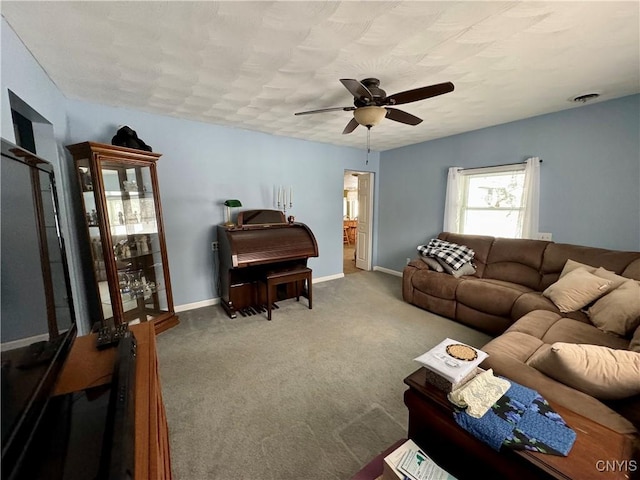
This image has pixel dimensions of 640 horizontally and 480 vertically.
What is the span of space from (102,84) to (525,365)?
141 inches

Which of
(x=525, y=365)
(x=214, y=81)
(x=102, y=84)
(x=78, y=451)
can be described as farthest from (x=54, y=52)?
(x=525, y=365)

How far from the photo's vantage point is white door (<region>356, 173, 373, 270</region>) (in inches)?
203

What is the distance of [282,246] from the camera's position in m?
3.23

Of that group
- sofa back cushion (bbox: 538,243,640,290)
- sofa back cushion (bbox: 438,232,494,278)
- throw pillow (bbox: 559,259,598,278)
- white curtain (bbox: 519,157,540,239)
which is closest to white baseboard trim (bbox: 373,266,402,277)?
sofa back cushion (bbox: 438,232,494,278)

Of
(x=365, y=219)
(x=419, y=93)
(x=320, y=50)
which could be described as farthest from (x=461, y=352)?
(x=365, y=219)

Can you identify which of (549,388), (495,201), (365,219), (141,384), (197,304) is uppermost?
(495,201)

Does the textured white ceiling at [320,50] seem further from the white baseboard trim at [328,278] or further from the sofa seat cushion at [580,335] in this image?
the white baseboard trim at [328,278]

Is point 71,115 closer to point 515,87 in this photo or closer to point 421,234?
point 515,87

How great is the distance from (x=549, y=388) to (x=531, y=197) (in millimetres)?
A: 2667

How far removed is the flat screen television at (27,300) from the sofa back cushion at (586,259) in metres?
3.66

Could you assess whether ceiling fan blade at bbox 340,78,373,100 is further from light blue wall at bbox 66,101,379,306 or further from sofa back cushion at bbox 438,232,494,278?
sofa back cushion at bbox 438,232,494,278

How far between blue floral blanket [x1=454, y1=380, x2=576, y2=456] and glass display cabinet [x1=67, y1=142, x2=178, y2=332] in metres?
2.90

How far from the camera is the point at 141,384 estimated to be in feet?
3.10

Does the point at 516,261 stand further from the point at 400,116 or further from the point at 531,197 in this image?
the point at 400,116
